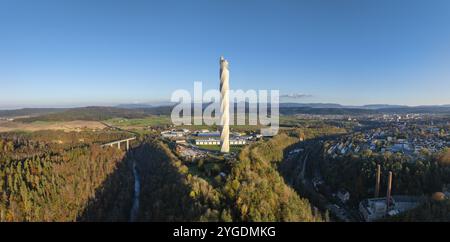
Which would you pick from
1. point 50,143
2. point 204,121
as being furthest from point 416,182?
point 204,121

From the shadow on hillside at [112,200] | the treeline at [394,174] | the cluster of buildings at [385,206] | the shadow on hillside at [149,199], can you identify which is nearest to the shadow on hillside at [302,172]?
the treeline at [394,174]

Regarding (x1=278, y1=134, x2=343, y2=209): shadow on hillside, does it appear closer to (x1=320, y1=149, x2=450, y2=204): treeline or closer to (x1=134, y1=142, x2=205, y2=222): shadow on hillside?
(x1=320, y1=149, x2=450, y2=204): treeline

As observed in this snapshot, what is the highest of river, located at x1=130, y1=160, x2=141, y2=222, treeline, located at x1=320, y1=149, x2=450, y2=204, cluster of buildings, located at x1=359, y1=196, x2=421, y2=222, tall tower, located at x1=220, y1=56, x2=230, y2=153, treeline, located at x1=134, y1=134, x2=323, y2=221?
tall tower, located at x1=220, y1=56, x2=230, y2=153

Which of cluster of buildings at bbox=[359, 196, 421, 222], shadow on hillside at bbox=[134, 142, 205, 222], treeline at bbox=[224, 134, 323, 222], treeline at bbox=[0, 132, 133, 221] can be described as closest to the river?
treeline at bbox=[0, 132, 133, 221]

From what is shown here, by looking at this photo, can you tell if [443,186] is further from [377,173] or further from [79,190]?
[79,190]

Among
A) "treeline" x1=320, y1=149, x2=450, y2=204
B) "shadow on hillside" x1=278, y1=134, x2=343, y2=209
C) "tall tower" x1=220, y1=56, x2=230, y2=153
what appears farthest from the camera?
"tall tower" x1=220, y1=56, x2=230, y2=153

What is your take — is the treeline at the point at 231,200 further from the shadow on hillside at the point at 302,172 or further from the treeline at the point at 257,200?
the shadow on hillside at the point at 302,172

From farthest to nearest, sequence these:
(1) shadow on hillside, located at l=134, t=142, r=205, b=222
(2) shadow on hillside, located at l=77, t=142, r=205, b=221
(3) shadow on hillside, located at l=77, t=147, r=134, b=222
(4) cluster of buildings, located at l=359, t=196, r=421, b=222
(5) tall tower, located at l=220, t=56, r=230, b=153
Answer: (5) tall tower, located at l=220, t=56, r=230, b=153
(3) shadow on hillside, located at l=77, t=147, r=134, b=222
(4) cluster of buildings, located at l=359, t=196, r=421, b=222
(2) shadow on hillside, located at l=77, t=142, r=205, b=221
(1) shadow on hillside, located at l=134, t=142, r=205, b=222

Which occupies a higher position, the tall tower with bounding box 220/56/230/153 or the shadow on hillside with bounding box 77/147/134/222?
the tall tower with bounding box 220/56/230/153

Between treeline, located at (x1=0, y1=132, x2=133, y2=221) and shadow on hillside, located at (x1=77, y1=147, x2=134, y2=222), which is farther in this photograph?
shadow on hillside, located at (x1=77, y1=147, x2=134, y2=222)
